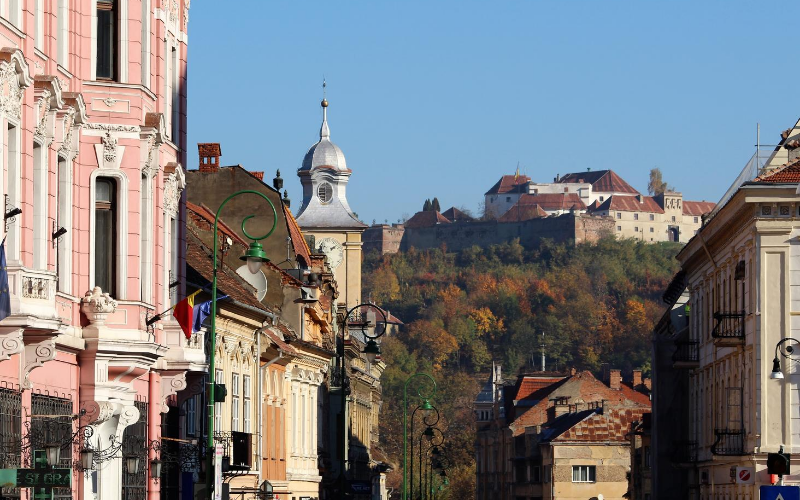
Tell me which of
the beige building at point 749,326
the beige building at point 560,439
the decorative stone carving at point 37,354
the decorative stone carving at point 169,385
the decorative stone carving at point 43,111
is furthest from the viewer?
the beige building at point 560,439

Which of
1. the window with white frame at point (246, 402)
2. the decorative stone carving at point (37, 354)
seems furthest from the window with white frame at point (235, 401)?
the decorative stone carving at point (37, 354)

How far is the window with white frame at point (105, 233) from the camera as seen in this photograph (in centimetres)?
2516

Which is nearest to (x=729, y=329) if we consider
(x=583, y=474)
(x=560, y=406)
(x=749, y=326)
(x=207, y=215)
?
(x=749, y=326)

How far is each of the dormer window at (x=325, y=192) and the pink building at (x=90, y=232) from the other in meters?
74.5

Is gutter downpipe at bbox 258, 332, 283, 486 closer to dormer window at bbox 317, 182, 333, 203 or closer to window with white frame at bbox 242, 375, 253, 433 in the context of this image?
window with white frame at bbox 242, 375, 253, 433

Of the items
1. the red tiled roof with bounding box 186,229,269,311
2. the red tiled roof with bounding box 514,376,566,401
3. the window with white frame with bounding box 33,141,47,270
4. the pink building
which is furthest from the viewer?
the red tiled roof with bounding box 514,376,566,401

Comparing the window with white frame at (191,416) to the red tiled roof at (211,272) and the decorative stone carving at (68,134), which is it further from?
the decorative stone carving at (68,134)

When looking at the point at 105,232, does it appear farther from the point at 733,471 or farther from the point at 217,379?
the point at 733,471

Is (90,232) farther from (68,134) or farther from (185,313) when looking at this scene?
(185,313)

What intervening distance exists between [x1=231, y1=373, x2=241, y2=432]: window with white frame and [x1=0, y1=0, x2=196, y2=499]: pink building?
11.4 metres

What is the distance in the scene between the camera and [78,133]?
24.4 metres

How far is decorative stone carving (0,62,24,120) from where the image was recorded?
20.1m

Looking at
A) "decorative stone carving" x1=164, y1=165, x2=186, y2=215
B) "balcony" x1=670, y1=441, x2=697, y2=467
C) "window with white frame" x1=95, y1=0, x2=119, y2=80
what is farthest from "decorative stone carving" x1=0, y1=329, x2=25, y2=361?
"balcony" x1=670, y1=441, x2=697, y2=467

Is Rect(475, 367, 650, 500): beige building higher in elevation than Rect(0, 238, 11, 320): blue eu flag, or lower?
lower
